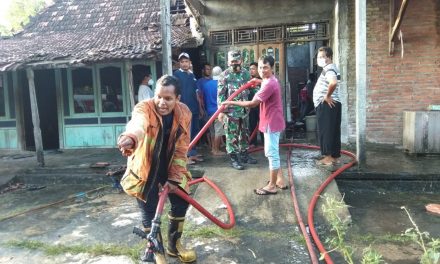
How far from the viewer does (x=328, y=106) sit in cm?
580

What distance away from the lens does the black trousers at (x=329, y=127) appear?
581cm

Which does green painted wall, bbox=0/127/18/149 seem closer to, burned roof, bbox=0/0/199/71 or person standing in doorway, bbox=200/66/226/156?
burned roof, bbox=0/0/199/71

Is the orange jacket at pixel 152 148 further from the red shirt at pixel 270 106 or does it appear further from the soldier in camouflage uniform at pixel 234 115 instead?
the soldier in camouflage uniform at pixel 234 115

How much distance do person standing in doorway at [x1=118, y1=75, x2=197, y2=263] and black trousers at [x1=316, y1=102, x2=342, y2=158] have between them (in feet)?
9.81

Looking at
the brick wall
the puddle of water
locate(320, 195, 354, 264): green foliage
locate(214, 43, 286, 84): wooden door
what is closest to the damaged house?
locate(214, 43, 286, 84): wooden door

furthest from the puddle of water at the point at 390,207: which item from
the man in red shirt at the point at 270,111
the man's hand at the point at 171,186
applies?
the man's hand at the point at 171,186

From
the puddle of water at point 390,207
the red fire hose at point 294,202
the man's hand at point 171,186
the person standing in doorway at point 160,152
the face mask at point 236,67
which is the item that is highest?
the face mask at point 236,67

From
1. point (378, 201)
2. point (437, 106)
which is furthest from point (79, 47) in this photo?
point (437, 106)

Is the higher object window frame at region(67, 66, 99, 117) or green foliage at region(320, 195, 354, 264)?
window frame at region(67, 66, 99, 117)

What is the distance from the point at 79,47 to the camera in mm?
8484

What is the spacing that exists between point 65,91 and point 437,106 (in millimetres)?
8623

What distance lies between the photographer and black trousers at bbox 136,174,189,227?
3.42 meters

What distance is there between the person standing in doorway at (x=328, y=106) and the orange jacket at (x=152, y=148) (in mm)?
2889

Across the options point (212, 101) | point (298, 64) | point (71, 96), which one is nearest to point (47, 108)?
point (71, 96)
